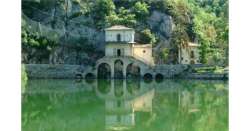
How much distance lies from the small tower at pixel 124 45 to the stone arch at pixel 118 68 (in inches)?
20.8


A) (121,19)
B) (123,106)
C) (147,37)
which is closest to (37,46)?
(121,19)

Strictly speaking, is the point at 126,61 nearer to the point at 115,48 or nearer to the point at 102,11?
the point at 115,48

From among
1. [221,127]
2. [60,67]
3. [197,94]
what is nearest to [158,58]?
[60,67]

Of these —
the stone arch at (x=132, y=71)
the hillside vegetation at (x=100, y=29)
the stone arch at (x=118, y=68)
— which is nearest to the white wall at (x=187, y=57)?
the hillside vegetation at (x=100, y=29)

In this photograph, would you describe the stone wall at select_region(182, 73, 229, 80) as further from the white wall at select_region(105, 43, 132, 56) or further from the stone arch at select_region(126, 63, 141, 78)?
the white wall at select_region(105, 43, 132, 56)

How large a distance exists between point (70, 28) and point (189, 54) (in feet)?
29.8

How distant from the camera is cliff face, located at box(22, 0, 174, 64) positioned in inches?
1572

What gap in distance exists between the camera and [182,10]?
4294cm

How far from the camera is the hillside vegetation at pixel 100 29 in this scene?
39.6 metres

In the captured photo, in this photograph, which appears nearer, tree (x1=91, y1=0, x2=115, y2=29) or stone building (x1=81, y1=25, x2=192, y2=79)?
stone building (x1=81, y1=25, x2=192, y2=79)

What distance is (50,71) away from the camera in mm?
36969

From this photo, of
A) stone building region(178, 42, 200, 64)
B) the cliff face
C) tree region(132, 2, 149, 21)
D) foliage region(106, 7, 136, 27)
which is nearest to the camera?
the cliff face

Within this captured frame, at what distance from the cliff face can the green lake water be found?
1303 centimetres

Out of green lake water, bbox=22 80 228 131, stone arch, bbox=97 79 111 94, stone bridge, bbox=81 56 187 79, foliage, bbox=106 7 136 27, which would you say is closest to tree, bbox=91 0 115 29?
foliage, bbox=106 7 136 27
